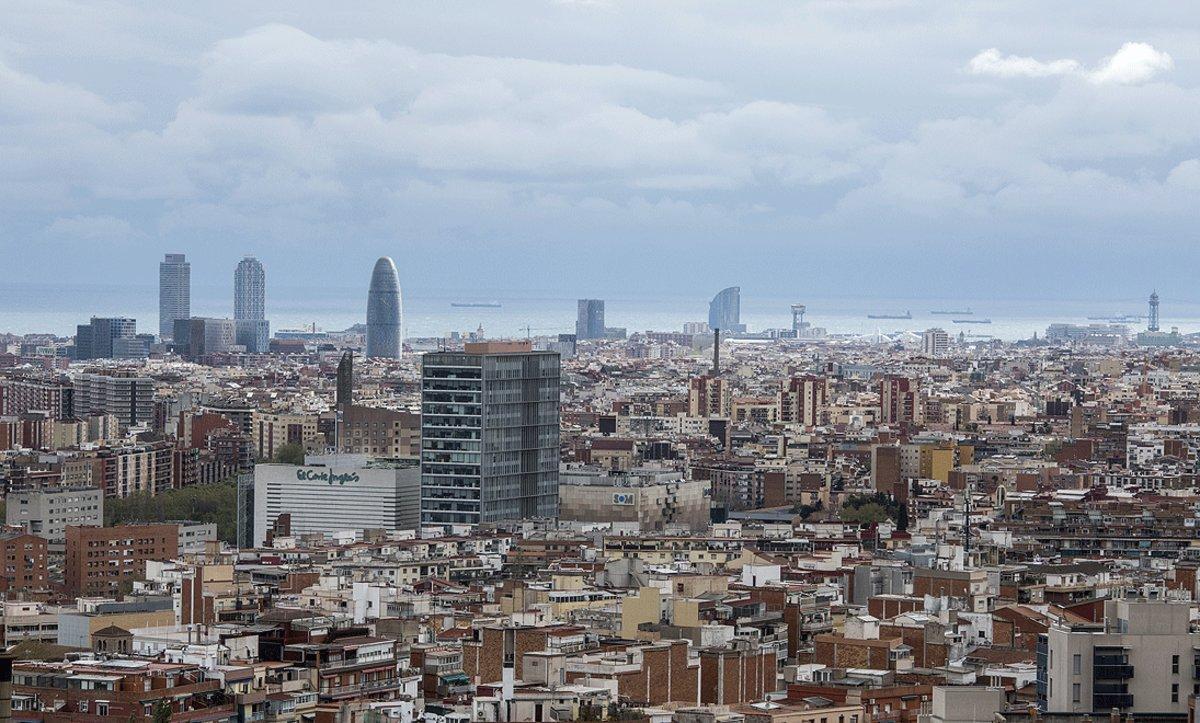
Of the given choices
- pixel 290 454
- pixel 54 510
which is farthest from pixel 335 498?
pixel 290 454

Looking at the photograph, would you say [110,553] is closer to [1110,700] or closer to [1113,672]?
[1113,672]

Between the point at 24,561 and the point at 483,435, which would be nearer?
the point at 24,561

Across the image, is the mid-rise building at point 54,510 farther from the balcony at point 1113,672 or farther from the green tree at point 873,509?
the balcony at point 1113,672

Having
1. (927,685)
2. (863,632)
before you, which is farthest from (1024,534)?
(927,685)

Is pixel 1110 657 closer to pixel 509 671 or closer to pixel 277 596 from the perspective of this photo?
pixel 509 671

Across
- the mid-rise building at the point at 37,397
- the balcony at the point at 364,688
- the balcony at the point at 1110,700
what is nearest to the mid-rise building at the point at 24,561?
the balcony at the point at 364,688

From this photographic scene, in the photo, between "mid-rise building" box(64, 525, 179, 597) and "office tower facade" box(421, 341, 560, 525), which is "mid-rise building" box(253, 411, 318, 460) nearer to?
"office tower facade" box(421, 341, 560, 525)
